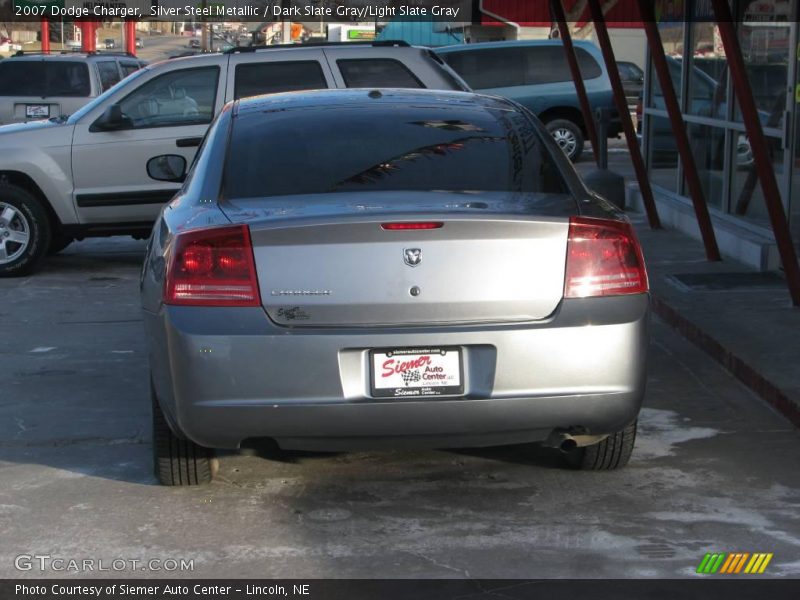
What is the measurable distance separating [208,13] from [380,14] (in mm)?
9776

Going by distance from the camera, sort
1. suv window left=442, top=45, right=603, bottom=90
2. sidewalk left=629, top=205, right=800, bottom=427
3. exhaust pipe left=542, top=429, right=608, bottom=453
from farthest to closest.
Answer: suv window left=442, top=45, right=603, bottom=90, sidewalk left=629, top=205, right=800, bottom=427, exhaust pipe left=542, top=429, right=608, bottom=453

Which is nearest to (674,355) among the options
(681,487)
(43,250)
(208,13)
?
(681,487)

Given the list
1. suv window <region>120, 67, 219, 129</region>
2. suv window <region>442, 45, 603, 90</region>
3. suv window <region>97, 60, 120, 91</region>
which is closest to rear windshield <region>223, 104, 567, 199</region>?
suv window <region>120, 67, 219, 129</region>

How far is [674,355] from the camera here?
27.0ft

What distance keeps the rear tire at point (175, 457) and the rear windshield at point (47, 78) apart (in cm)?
1590

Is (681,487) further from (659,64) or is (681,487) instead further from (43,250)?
(43,250)

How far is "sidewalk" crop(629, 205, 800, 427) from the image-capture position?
7145mm

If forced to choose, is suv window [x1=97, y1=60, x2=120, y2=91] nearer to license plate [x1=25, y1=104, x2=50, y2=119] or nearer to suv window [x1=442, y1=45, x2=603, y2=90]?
license plate [x1=25, y1=104, x2=50, y2=119]

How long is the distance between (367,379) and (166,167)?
9.62 feet

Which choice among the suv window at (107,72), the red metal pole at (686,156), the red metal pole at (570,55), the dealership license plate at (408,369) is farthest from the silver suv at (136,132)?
the suv window at (107,72)

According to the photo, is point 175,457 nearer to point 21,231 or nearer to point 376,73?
point 21,231

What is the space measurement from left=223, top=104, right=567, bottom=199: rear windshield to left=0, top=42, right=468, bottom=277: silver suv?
17.9ft
